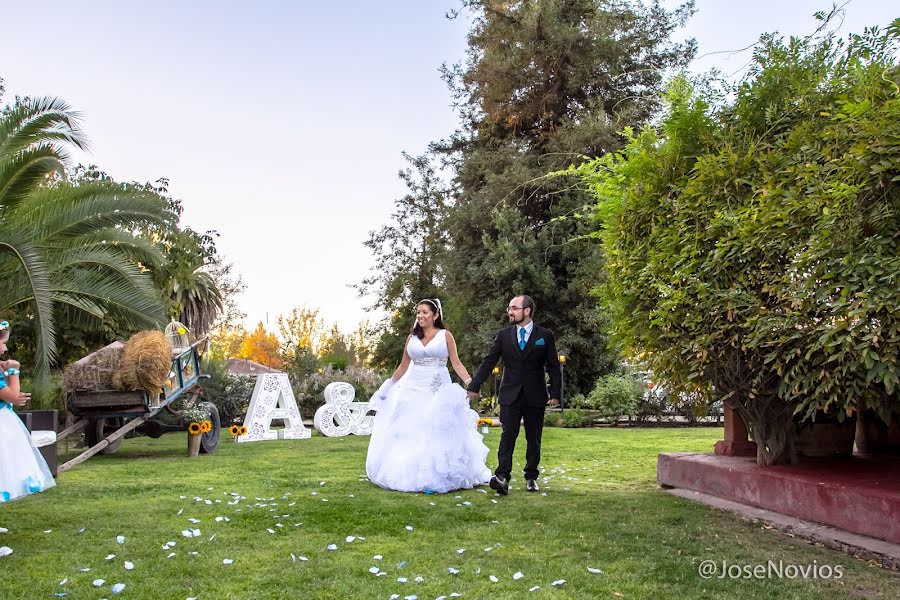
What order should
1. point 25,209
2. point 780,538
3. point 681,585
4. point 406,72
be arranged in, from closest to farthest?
point 681,585, point 780,538, point 25,209, point 406,72

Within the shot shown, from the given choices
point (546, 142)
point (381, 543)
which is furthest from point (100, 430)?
point (546, 142)

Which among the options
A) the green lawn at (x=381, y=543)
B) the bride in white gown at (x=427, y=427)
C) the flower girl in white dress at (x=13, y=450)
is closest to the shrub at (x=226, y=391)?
the green lawn at (x=381, y=543)

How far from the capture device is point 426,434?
7.40 metres

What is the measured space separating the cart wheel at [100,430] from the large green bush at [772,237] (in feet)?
26.9

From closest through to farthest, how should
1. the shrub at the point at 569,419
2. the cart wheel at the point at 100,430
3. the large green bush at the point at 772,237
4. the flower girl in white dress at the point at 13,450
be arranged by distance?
the large green bush at the point at 772,237 → the flower girl in white dress at the point at 13,450 → the cart wheel at the point at 100,430 → the shrub at the point at 569,419

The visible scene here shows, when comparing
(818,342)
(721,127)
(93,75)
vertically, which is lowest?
(818,342)

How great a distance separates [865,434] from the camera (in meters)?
7.79

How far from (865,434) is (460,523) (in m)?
4.94

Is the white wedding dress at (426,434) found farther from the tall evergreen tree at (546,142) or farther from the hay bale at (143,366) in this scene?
the tall evergreen tree at (546,142)


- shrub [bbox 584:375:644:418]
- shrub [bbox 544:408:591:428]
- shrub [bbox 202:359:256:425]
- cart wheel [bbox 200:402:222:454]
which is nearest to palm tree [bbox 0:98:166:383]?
cart wheel [bbox 200:402:222:454]

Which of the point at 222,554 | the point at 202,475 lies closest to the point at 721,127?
the point at 222,554

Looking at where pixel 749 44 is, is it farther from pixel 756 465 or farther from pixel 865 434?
pixel 865 434

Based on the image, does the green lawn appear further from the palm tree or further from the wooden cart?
the palm tree

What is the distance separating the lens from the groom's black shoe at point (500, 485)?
22.5ft
